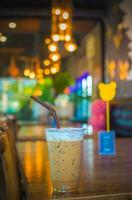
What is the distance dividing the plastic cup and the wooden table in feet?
0.15

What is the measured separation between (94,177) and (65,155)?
0.36 meters

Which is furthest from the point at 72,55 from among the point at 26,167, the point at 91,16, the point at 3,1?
the point at 26,167

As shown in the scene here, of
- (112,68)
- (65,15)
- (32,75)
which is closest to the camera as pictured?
(65,15)

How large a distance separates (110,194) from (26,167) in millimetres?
691

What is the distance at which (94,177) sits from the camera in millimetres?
1573

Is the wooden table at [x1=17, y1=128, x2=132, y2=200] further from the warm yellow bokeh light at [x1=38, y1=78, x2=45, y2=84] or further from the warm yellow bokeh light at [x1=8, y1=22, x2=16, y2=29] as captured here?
the warm yellow bokeh light at [x1=38, y1=78, x2=45, y2=84]

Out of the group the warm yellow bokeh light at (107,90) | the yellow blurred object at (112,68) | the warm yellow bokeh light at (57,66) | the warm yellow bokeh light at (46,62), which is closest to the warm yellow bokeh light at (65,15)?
the yellow blurred object at (112,68)

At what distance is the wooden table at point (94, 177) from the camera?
126cm

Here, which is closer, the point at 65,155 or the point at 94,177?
the point at 65,155

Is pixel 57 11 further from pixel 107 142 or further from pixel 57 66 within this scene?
pixel 107 142

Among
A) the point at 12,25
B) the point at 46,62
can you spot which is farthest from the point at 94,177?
the point at 46,62

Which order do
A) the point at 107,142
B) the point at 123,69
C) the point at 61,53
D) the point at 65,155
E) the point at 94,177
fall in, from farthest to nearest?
the point at 61,53, the point at 123,69, the point at 107,142, the point at 94,177, the point at 65,155

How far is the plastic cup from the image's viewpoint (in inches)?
49.1

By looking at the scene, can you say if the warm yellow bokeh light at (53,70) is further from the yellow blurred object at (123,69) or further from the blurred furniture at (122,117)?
the blurred furniture at (122,117)
